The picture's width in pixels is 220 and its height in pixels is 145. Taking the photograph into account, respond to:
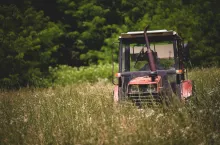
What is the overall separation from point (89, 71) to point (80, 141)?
14086 mm

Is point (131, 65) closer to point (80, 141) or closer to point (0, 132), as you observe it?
point (80, 141)

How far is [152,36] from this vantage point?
25.5 feet

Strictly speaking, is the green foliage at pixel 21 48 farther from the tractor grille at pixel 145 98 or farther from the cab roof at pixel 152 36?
the tractor grille at pixel 145 98

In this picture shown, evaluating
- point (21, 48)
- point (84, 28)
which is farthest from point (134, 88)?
point (84, 28)

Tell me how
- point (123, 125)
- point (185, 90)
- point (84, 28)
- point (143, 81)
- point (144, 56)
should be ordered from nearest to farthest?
point (123, 125), point (143, 81), point (185, 90), point (144, 56), point (84, 28)

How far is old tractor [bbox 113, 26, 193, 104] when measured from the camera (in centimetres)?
701

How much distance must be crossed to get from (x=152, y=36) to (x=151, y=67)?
1.03 meters

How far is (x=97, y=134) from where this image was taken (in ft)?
19.0

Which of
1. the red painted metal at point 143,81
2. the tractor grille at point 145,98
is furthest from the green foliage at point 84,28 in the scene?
the tractor grille at point 145,98

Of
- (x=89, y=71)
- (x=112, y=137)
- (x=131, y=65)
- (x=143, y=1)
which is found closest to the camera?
(x=112, y=137)

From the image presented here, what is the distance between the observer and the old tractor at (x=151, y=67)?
7.01 meters

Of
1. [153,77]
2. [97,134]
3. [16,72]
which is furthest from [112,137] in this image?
[16,72]

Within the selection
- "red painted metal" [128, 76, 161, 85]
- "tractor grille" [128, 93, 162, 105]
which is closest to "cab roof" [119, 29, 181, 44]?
"red painted metal" [128, 76, 161, 85]

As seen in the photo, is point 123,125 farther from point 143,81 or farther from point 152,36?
point 152,36
